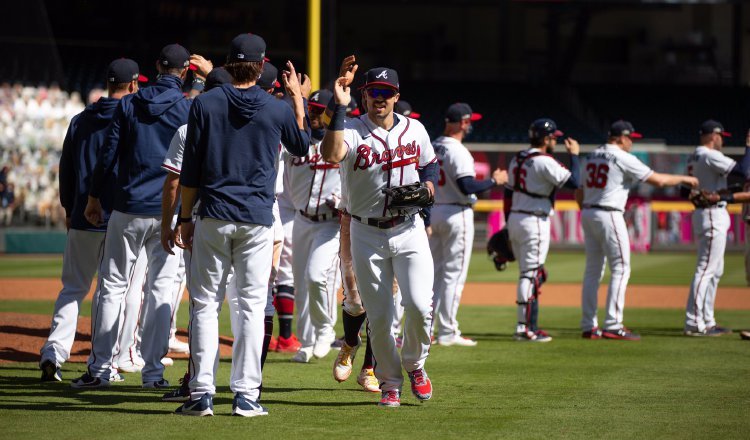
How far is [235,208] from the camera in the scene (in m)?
5.42

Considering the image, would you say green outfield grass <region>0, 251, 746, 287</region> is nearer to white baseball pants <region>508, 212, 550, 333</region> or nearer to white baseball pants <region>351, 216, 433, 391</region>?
white baseball pants <region>508, 212, 550, 333</region>

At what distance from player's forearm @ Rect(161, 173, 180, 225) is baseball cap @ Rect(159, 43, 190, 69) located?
1.08 meters

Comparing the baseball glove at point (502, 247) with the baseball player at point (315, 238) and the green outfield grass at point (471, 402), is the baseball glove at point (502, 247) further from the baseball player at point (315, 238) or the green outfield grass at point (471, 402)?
the baseball player at point (315, 238)

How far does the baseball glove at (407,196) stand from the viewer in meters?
5.81

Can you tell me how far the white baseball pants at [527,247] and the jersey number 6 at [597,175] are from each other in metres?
0.59

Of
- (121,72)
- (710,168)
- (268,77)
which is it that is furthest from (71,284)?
(710,168)

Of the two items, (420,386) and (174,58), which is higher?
(174,58)

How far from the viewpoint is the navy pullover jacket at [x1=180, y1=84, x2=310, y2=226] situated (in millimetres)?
5422

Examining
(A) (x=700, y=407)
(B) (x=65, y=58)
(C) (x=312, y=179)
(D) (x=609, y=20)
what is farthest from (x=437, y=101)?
(A) (x=700, y=407)

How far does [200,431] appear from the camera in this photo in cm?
515

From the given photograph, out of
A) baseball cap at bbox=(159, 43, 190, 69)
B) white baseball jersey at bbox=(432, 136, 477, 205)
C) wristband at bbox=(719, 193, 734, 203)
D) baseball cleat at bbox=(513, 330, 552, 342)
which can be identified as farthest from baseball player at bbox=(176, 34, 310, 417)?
wristband at bbox=(719, 193, 734, 203)

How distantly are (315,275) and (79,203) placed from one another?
Answer: 1934 millimetres

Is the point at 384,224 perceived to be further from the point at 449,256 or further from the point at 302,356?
the point at 449,256

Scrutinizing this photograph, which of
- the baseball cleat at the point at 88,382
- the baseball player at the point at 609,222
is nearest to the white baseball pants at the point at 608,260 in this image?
the baseball player at the point at 609,222
